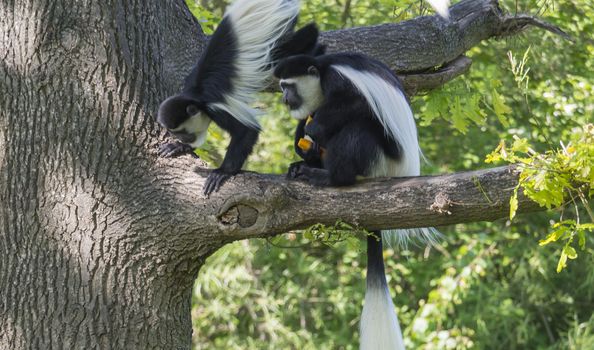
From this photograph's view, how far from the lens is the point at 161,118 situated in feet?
7.74

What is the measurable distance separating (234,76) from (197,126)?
0.76 feet

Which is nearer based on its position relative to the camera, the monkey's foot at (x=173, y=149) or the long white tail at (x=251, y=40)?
the monkey's foot at (x=173, y=149)

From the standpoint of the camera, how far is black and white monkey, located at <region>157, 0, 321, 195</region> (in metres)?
2.53

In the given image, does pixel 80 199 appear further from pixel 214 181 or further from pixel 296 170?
pixel 296 170

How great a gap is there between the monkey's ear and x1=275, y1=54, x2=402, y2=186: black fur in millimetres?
351

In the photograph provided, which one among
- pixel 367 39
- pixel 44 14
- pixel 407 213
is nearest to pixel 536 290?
pixel 367 39

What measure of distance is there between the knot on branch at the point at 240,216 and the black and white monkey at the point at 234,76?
0.32 metres

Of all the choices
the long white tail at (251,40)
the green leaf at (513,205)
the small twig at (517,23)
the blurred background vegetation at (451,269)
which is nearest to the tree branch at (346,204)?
the green leaf at (513,205)

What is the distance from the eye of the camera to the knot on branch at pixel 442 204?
193cm

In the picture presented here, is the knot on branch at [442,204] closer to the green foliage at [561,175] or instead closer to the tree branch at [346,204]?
the tree branch at [346,204]

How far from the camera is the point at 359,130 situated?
2559 millimetres

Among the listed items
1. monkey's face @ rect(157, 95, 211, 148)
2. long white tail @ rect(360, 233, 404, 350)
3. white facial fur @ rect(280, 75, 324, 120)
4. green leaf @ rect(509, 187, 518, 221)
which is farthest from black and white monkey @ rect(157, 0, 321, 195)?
green leaf @ rect(509, 187, 518, 221)

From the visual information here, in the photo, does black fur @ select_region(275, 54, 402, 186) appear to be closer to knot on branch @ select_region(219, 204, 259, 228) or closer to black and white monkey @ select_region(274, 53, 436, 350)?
black and white monkey @ select_region(274, 53, 436, 350)

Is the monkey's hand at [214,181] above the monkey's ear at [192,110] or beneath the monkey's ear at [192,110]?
beneath
